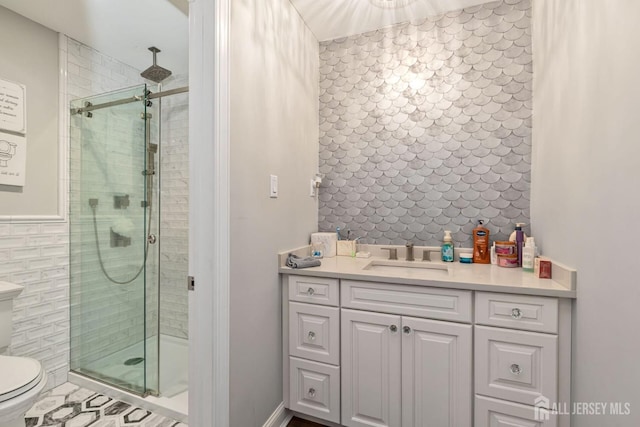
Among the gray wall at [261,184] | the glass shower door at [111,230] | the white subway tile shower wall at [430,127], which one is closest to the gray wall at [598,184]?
the white subway tile shower wall at [430,127]

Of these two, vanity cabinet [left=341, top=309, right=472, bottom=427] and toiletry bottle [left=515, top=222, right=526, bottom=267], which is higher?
toiletry bottle [left=515, top=222, right=526, bottom=267]

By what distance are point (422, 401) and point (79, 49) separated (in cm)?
329

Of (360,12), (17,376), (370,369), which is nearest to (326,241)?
(370,369)

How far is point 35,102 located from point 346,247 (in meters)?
2.36

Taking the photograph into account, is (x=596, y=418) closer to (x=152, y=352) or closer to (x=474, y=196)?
(x=474, y=196)

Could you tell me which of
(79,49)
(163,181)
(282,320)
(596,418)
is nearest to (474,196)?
(596,418)

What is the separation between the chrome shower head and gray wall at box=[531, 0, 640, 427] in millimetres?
2624

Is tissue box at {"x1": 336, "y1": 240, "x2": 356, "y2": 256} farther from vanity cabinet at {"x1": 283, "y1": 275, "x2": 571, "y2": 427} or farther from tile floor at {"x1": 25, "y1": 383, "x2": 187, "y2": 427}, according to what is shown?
tile floor at {"x1": 25, "y1": 383, "x2": 187, "y2": 427}

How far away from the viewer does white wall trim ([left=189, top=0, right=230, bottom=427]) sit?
1172 mm
